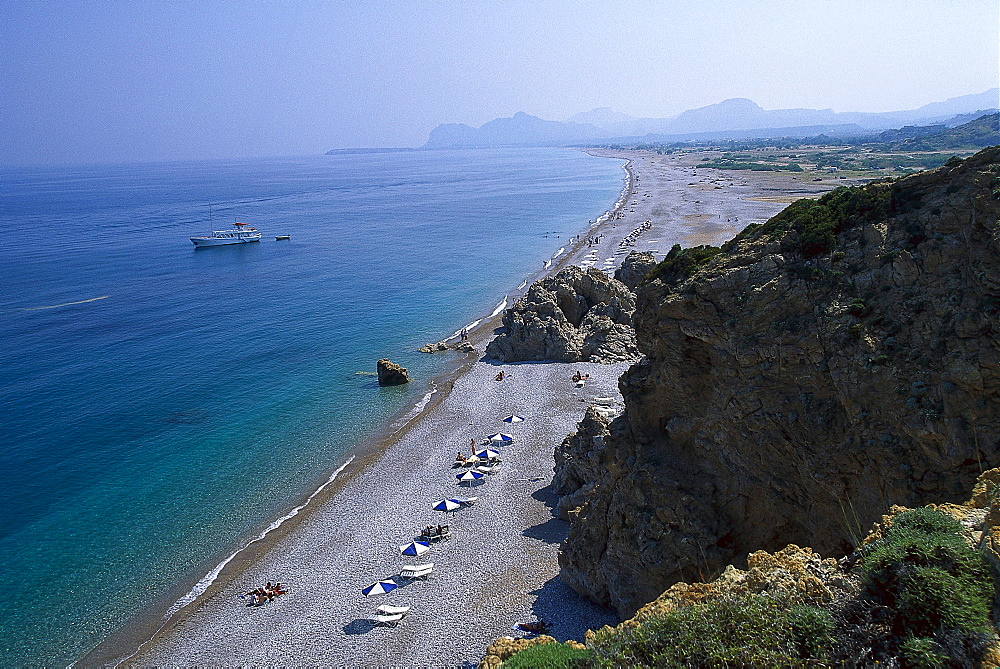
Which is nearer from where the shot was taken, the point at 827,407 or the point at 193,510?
the point at 827,407

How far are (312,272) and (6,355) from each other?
3939 centimetres

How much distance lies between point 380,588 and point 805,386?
16542 mm

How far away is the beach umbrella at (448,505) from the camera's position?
28.8m

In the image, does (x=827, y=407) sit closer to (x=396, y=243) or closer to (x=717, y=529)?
(x=717, y=529)

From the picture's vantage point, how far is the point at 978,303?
47.2 ft

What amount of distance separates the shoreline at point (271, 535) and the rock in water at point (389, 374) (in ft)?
6.99

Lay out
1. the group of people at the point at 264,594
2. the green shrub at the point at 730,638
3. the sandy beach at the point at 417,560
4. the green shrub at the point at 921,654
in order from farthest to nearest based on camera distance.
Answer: the group of people at the point at 264,594
the sandy beach at the point at 417,560
the green shrub at the point at 730,638
the green shrub at the point at 921,654

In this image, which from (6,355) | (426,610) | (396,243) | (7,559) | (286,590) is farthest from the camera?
(396,243)

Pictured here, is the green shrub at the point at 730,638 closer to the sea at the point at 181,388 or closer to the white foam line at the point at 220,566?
the white foam line at the point at 220,566

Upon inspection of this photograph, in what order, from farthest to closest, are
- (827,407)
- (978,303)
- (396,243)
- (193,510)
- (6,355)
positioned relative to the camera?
(396,243) → (6,355) → (193,510) → (827,407) → (978,303)

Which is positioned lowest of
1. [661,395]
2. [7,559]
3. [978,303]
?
[7,559]

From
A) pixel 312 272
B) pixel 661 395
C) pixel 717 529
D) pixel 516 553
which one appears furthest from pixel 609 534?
pixel 312 272

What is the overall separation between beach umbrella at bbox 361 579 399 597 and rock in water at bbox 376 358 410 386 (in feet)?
77.4

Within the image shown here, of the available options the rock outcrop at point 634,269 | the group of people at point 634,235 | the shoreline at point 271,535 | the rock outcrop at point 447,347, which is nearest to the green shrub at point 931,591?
the shoreline at point 271,535
